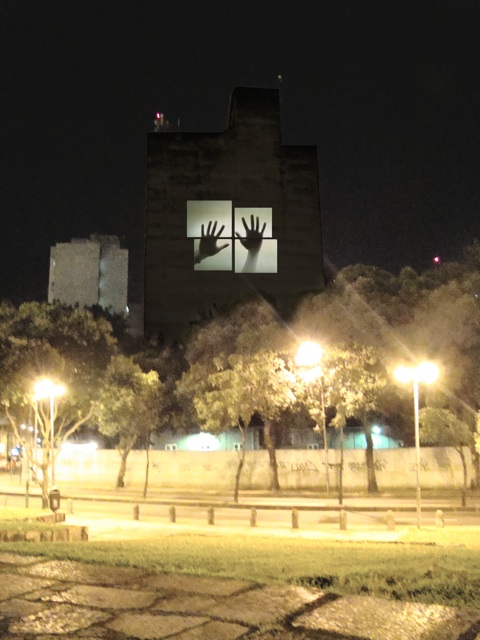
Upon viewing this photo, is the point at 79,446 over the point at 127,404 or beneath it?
beneath

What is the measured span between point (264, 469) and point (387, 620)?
33223 mm

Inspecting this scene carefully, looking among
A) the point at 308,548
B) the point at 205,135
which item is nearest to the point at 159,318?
the point at 205,135

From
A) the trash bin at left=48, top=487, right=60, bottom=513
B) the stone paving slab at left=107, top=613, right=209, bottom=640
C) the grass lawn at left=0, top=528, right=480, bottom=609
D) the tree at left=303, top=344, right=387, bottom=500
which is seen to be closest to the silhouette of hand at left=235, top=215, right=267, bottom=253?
the tree at left=303, top=344, right=387, bottom=500

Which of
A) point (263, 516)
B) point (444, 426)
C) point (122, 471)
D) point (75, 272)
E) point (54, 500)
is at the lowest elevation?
point (263, 516)

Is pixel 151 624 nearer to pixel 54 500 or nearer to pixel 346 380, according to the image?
pixel 54 500

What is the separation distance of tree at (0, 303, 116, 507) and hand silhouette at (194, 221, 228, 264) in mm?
33281

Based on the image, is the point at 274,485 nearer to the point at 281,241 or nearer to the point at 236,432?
the point at 236,432

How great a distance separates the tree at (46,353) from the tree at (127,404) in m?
5.26

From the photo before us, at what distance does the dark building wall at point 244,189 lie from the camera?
65188 mm

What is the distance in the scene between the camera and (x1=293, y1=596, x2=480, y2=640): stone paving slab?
4391mm

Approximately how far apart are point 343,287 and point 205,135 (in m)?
40.2

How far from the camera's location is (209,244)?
63.0 metres

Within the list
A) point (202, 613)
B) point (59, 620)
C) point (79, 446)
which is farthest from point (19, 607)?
point (79, 446)

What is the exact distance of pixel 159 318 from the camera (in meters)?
64.2
